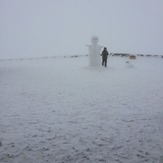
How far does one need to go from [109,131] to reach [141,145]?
3.24 ft

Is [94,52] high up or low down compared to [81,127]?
up

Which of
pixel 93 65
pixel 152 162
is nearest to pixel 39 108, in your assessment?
pixel 152 162

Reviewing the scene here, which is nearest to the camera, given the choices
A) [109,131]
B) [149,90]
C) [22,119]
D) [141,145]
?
[141,145]

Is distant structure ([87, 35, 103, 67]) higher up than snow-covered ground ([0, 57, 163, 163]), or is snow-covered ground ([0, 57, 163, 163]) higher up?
distant structure ([87, 35, 103, 67])

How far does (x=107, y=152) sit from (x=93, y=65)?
17865 millimetres

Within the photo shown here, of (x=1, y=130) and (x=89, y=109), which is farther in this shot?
(x=89, y=109)

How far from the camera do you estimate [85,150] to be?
4.70 meters

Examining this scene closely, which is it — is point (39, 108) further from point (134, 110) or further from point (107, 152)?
point (107, 152)

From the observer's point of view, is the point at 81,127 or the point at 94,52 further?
the point at 94,52

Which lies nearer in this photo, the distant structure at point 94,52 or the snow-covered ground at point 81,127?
the snow-covered ground at point 81,127

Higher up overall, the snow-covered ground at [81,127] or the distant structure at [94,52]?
the distant structure at [94,52]

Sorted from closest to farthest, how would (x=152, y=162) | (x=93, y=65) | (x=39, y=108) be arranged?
(x=152, y=162) → (x=39, y=108) → (x=93, y=65)

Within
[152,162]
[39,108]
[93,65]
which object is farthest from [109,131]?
→ [93,65]

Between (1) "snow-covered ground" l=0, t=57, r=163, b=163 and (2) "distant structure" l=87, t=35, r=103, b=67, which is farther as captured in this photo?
(2) "distant structure" l=87, t=35, r=103, b=67
